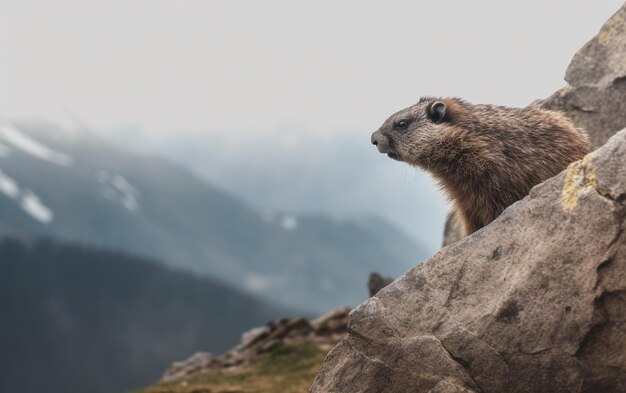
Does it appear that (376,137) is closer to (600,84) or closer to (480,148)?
(480,148)

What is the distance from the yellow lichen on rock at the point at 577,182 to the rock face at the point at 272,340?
1105 inches

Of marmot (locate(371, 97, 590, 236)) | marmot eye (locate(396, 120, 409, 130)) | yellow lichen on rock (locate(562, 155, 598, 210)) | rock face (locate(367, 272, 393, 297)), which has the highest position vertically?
rock face (locate(367, 272, 393, 297))

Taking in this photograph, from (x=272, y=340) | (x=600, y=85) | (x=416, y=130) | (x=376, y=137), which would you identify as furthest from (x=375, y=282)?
(x=416, y=130)

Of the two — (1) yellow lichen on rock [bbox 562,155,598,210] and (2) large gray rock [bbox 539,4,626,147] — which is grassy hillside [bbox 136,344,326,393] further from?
(1) yellow lichen on rock [bbox 562,155,598,210]

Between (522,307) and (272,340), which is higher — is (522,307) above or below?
below

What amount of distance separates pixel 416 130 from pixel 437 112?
63 centimetres

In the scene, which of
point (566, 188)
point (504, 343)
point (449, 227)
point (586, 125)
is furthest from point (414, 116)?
point (449, 227)

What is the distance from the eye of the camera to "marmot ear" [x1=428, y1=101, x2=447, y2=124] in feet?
47.7

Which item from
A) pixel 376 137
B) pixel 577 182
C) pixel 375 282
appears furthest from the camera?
pixel 375 282

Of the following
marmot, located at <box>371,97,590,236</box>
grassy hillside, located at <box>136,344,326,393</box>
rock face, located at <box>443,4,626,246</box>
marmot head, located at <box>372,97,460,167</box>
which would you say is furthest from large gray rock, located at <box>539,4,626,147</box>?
grassy hillside, located at <box>136,344,326,393</box>

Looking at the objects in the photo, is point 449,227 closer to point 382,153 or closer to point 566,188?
point 382,153

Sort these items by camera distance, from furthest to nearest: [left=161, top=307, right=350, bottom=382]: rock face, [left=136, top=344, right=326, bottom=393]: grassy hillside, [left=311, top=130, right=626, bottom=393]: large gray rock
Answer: [left=161, top=307, right=350, bottom=382]: rock face
[left=136, top=344, right=326, bottom=393]: grassy hillside
[left=311, top=130, right=626, bottom=393]: large gray rock

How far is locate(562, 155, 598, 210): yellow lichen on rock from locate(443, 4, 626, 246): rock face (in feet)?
36.8

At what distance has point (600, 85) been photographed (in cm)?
2081
